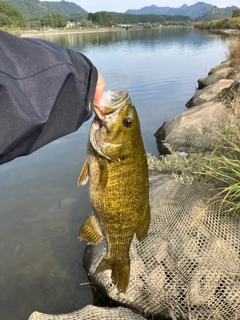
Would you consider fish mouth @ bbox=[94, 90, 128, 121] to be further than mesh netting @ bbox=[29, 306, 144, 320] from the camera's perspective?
No

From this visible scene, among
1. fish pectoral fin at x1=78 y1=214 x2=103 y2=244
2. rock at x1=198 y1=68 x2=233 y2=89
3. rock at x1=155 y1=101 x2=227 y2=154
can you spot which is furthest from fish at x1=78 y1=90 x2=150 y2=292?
rock at x1=198 y1=68 x2=233 y2=89

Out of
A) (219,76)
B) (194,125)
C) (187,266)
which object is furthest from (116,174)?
(219,76)

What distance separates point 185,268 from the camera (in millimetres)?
3064

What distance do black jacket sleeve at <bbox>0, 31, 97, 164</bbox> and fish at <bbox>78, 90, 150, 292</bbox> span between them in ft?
0.66

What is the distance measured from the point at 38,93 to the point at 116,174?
778 millimetres

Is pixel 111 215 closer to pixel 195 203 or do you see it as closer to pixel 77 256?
pixel 195 203

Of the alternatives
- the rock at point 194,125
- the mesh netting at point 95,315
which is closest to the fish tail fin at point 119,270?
the mesh netting at point 95,315

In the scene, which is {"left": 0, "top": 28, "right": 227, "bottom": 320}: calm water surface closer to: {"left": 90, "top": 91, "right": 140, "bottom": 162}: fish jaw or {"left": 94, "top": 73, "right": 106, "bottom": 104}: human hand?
{"left": 90, "top": 91, "right": 140, "bottom": 162}: fish jaw

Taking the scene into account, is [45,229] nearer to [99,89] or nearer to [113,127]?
[113,127]

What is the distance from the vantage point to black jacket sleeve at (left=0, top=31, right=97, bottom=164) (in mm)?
1332

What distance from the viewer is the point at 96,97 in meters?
1.78

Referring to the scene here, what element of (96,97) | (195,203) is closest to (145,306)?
(195,203)

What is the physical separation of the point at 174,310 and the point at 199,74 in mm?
17646

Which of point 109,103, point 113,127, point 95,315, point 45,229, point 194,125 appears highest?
point 109,103
